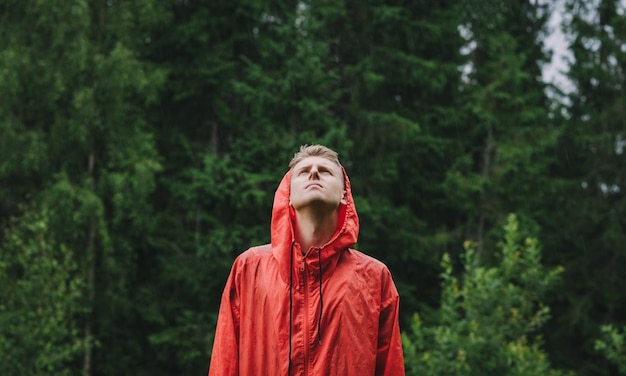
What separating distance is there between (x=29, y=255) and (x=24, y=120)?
543 centimetres

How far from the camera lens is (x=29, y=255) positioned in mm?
10227

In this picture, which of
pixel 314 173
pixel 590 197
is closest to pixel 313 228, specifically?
pixel 314 173

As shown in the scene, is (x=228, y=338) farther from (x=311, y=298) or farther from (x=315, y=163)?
(x=315, y=163)

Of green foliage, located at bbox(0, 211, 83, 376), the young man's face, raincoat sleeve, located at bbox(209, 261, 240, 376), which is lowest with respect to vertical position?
green foliage, located at bbox(0, 211, 83, 376)

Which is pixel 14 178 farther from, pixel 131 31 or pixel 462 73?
pixel 462 73

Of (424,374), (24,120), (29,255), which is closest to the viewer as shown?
(424,374)

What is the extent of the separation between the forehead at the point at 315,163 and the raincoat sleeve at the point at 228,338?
46 centimetres

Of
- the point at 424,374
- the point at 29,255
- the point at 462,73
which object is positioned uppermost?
the point at 462,73

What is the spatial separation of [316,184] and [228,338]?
0.66 m

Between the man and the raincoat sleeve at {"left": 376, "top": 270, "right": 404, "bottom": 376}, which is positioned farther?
the raincoat sleeve at {"left": 376, "top": 270, "right": 404, "bottom": 376}

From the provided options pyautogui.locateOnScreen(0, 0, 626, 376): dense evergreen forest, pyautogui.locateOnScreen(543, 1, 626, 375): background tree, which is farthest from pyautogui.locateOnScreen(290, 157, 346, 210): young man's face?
pyautogui.locateOnScreen(543, 1, 626, 375): background tree

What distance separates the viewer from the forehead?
306 cm

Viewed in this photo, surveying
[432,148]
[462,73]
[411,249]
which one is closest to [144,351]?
[411,249]

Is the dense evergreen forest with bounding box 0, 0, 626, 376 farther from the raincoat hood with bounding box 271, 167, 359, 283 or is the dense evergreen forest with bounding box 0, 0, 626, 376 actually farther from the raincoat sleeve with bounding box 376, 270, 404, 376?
the raincoat sleeve with bounding box 376, 270, 404, 376
